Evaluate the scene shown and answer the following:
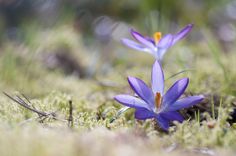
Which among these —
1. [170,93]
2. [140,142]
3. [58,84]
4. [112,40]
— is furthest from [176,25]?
[140,142]

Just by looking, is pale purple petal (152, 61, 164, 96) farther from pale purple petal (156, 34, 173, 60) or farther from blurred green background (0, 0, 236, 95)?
blurred green background (0, 0, 236, 95)

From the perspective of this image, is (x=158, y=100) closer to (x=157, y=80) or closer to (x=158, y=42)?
(x=157, y=80)

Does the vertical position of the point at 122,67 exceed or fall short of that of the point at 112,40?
it falls short

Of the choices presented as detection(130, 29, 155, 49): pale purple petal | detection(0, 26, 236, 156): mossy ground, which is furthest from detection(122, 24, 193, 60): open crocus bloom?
detection(0, 26, 236, 156): mossy ground

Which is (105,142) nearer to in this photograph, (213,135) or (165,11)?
(213,135)

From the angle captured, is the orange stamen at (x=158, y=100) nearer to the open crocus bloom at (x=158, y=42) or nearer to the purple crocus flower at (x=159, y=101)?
the purple crocus flower at (x=159, y=101)

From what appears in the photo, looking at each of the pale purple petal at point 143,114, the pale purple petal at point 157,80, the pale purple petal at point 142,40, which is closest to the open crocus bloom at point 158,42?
the pale purple petal at point 142,40
